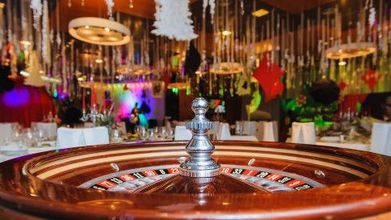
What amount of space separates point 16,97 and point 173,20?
10993 millimetres

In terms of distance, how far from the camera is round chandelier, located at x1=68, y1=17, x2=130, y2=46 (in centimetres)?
510

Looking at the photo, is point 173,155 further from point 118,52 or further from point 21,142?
point 118,52

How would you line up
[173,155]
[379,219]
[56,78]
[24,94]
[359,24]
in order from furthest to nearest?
1. [24,94]
2. [56,78]
3. [359,24]
4. [173,155]
5. [379,219]

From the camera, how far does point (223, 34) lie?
9.24 m

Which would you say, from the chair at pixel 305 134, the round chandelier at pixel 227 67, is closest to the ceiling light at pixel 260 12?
the round chandelier at pixel 227 67

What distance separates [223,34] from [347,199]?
8.89 metres

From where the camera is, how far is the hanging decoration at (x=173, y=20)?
5055 millimetres

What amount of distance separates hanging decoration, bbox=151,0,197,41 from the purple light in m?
10.3

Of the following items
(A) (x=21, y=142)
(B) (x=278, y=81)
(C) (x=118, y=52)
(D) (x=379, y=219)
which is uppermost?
(C) (x=118, y=52)

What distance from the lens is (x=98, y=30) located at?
546cm

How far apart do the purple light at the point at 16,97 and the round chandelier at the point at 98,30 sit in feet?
29.0

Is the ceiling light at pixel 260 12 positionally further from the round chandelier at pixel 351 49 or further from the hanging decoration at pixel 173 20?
the hanging decoration at pixel 173 20

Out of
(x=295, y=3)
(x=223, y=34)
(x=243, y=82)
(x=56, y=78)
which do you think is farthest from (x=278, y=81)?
(x=56, y=78)

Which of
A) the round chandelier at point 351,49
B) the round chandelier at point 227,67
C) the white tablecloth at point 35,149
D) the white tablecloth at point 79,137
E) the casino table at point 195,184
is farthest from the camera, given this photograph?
the round chandelier at point 227,67
